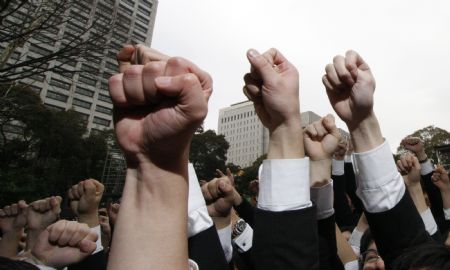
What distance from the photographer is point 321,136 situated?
5.23ft

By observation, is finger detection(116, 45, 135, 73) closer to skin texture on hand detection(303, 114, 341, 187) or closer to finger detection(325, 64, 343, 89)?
finger detection(325, 64, 343, 89)

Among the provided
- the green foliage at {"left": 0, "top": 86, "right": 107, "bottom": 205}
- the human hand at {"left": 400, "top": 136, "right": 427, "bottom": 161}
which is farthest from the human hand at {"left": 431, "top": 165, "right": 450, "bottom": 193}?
the green foliage at {"left": 0, "top": 86, "right": 107, "bottom": 205}

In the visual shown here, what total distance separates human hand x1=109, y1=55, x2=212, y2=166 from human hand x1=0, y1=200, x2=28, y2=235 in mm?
2389

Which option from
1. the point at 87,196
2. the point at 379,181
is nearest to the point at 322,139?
the point at 379,181

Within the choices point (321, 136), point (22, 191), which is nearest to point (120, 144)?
point (321, 136)

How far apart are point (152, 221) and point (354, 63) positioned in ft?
3.15

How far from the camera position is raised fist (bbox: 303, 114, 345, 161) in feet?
4.98

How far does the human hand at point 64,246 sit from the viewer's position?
1559mm

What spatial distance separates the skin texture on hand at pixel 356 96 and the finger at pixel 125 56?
80cm

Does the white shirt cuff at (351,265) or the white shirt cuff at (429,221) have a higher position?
the white shirt cuff at (429,221)

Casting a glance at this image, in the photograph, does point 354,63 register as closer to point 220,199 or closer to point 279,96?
point 279,96

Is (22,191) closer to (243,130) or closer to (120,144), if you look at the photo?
(120,144)

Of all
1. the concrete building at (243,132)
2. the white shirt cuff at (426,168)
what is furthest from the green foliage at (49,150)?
the concrete building at (243,132)

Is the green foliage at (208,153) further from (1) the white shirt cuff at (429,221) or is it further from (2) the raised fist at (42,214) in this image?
(1) the white shirt cuff at (429,221)
